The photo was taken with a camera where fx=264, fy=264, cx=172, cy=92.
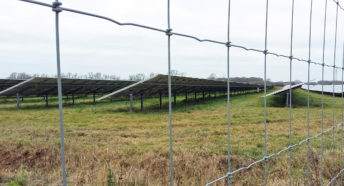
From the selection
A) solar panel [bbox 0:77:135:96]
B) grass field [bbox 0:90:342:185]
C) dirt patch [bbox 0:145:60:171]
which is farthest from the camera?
solar panel [bbox 0:77:135:96]

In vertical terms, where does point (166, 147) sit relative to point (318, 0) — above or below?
below

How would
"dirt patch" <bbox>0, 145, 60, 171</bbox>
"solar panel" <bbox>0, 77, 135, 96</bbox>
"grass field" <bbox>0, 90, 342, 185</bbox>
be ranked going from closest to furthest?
"grass field" <bbox>0, 90, 342, 185</bbox> < "dirt patch" <bbox>0, 145, 60, 171</bbox> < "solar panel" <bbox>0, 77, 135, 96</bbox>

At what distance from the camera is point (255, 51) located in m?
1.83

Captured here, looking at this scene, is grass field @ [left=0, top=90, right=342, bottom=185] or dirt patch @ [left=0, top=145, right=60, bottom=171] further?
dirt patch @ [left=0, top=145, right=60, bottom=171]

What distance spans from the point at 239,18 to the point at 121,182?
2187 millimetres

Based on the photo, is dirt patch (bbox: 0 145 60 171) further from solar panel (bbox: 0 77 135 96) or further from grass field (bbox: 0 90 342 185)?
solar panel (bbox: 0 77 135 96)

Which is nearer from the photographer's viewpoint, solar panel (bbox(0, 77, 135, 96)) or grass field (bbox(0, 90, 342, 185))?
grass field (bbox(0, 90, 342, 185))

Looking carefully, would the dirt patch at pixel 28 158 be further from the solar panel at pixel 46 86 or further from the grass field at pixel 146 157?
the solar panel at pixel 46 86

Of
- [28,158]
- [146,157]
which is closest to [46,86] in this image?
[28,158]

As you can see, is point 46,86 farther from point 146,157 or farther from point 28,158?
point 146,157

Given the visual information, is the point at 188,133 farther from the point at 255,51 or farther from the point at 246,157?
the point at 255,51

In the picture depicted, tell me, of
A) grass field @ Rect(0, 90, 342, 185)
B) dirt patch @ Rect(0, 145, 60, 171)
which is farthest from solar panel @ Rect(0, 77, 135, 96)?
dirt patch @ Rect(0, 145, 60, 171)

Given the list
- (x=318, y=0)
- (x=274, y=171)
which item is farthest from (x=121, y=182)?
(x=318, y=0)

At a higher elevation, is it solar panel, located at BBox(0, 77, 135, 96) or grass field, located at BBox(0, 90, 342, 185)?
solar panel, located at BBox(0, 77, 135, 96)
